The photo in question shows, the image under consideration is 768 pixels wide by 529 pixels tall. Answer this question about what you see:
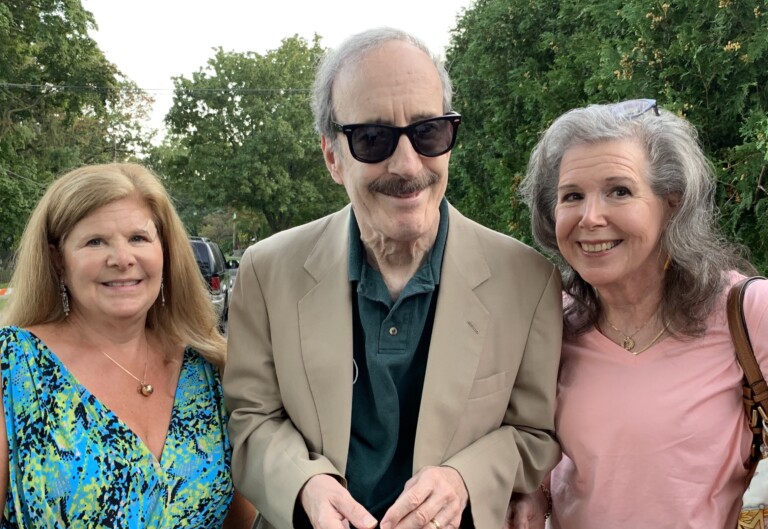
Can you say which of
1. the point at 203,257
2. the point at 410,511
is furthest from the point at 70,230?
the point at 203,257

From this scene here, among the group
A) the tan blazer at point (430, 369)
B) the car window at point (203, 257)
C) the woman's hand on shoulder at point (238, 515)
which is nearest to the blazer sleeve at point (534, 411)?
the tan blazer at point (430, 369)

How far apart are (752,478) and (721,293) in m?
0.56

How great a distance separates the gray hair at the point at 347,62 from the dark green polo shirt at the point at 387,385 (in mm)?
569

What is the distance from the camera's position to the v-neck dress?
6.75ft

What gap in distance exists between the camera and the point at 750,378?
6.59 feet

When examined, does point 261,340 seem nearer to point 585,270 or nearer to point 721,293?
point 585,270

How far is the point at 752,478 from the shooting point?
6.60 feet

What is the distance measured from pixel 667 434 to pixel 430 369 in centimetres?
75

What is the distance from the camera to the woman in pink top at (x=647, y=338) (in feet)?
6.74

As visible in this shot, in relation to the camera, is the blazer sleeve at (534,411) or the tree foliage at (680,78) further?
the tree foliage at (680,78)

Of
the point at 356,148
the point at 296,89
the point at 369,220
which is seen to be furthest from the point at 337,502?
the point at 296,89

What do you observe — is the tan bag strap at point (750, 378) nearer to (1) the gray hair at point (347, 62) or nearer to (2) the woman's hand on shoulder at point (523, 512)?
(2) the woman's hand on shoulder at point (523, 512)

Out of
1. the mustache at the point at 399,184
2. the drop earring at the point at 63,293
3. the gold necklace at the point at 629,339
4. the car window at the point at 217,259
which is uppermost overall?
the mustache at the point at 399,184

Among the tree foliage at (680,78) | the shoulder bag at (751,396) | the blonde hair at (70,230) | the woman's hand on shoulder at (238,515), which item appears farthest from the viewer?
the tree foliage at (680,78)
